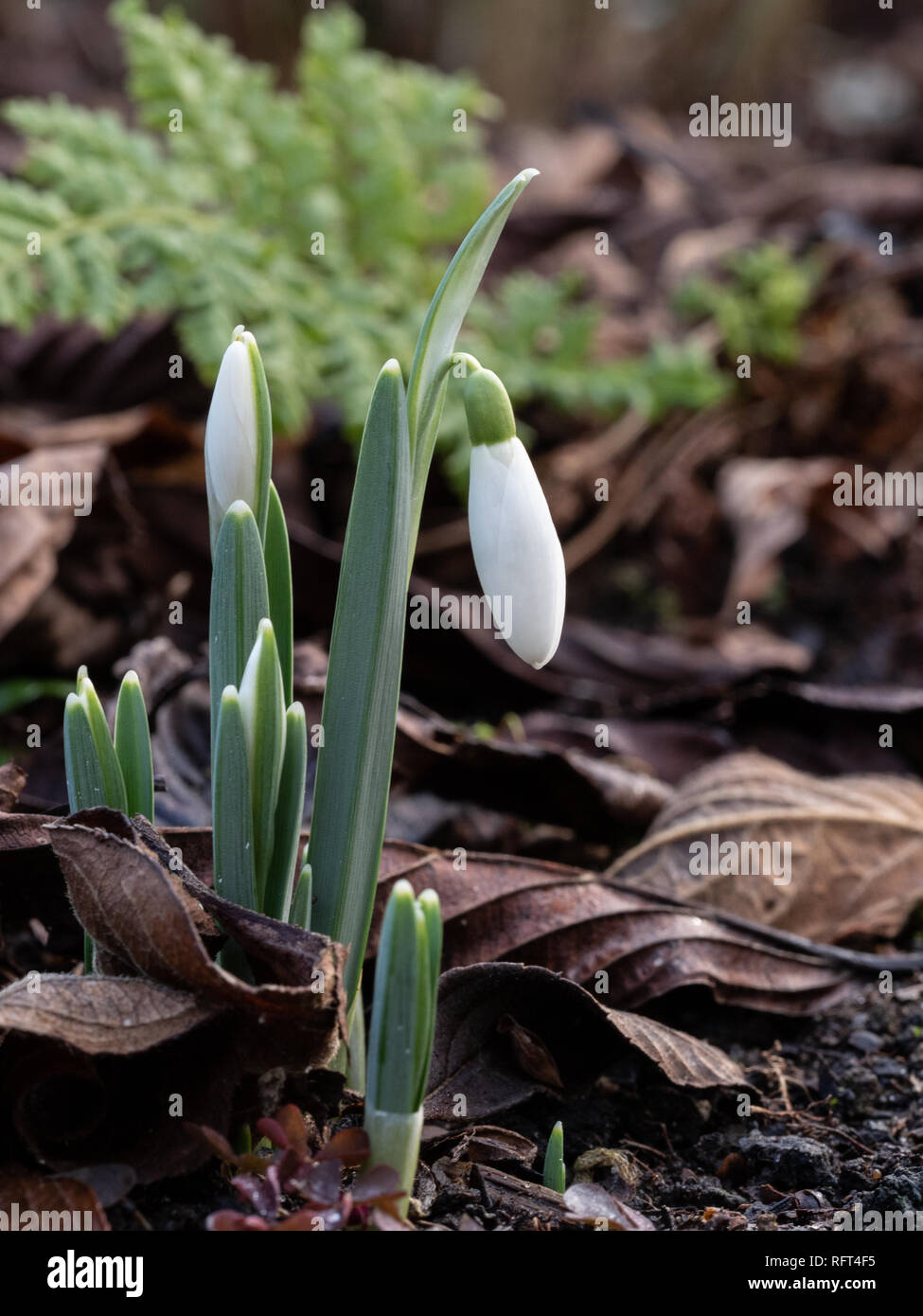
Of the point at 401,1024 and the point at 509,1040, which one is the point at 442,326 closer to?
the point at 401,1024

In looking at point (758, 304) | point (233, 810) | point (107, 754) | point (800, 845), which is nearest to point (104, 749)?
point (107, 754)

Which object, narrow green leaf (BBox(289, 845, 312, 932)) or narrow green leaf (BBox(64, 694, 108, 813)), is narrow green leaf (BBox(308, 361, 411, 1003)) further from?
narrow green leaf (BBox(64, 694, 108, 813))

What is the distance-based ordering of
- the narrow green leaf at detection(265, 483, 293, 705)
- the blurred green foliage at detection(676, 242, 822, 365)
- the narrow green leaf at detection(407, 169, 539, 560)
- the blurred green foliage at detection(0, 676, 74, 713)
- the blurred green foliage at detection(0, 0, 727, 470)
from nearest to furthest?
the narrow green leaf at detection(407, 169, 539, 560) → the narrow green leaf at detection(265, 483, 293, 705) → the blurred green foliage at detection(0, 676, 74, 713) → the blurred green foliage at detection(0, 0, 727, 470) → the blurred green foliage at detection(676, 242, 822, 365)

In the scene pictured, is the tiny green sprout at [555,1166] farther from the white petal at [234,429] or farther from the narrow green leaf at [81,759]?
the white petal at [234,429]

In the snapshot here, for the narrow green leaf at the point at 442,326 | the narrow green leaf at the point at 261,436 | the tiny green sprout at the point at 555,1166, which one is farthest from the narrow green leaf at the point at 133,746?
the tiny green sprout at the point at 555,1166

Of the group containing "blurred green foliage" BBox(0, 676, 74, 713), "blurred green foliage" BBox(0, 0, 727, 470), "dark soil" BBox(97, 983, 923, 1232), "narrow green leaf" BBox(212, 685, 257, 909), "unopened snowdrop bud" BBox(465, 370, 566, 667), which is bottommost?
"dark soil" BBox(97, 983, 923, 1232)

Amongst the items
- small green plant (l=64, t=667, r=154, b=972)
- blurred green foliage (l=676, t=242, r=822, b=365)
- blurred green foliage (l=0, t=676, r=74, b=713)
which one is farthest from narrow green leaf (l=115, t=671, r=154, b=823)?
blurred green foliage (l=676, t=242, r=822, b=365)
